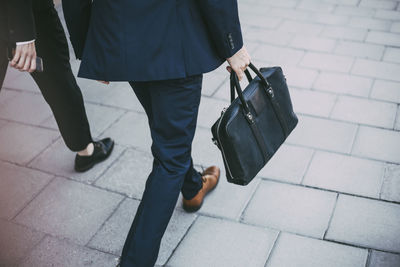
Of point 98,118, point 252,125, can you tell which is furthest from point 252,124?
point 98,118

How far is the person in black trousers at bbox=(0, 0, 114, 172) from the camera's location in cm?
199

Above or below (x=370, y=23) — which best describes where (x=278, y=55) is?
above

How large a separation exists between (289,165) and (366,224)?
630 mm

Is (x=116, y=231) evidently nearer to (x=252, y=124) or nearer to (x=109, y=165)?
(x=109, y=165)

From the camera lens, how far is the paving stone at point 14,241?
235cm

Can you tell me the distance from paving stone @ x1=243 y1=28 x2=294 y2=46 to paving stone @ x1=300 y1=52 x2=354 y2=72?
0.37 metres

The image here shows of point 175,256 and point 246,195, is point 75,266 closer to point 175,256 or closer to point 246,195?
point 175,256

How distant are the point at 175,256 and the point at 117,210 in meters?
0.51

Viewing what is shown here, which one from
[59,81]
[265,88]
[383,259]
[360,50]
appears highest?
[265,88]

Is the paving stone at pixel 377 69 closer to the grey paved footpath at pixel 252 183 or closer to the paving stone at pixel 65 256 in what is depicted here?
the grey paved footpath at pixel 252 183

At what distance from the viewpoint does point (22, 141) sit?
3.24 meters

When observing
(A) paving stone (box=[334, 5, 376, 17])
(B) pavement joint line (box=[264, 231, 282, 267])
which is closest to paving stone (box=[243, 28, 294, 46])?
(A) paving stone (box=[334, 5, 376, 17])

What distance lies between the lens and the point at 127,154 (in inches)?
120

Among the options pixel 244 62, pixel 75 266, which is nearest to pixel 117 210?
pixel 75 266
